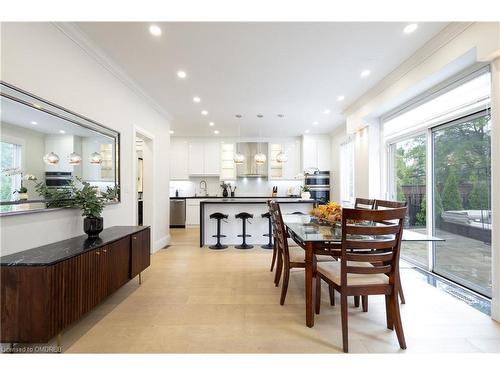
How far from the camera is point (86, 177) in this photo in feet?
8.65

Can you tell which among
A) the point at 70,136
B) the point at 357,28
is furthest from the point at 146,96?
the point at 357,28

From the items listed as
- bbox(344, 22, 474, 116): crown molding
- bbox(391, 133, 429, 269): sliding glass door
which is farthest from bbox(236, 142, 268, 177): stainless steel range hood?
bbox(391, 133, 429, 269): sliding glass door

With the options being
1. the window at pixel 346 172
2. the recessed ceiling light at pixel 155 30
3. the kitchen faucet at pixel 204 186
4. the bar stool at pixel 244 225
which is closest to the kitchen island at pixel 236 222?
the bar stool at pixel 244 225

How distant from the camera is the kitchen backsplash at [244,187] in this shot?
7.69 m

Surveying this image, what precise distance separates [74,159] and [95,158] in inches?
13.7

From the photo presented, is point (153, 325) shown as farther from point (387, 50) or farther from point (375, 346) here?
point (387, 50)

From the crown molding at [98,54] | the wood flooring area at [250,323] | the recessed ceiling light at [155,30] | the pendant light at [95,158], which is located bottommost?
the wood flooring area at [250,323]

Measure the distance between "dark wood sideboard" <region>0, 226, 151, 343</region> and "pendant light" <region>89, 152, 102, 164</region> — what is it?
99 centimetres

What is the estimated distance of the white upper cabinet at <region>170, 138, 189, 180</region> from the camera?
7.47m

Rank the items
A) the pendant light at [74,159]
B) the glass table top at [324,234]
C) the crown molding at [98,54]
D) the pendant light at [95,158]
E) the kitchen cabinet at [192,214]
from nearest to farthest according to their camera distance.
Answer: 1. the glass table top at [324,234]
2. the crown molding at [98,54]
3. the pendant light at [74,159]
4. the pendant light at [95,158]
5. the kitchen cabinet at [192,214]

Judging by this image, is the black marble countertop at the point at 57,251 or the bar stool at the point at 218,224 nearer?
the black marble countertop at the point at 57,251

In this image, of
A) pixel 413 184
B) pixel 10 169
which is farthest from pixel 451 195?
pixel 10 169

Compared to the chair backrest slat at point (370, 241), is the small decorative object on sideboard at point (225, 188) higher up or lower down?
higher up

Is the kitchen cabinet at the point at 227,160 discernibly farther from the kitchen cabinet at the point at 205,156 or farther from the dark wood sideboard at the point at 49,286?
the dark wood sideboard at the point at 49,286
